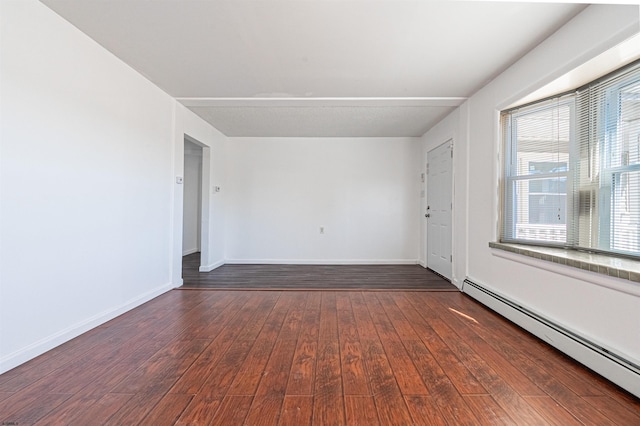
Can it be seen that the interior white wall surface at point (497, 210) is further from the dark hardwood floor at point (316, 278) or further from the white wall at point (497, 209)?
the dark hardwood floor at point (316, 278)

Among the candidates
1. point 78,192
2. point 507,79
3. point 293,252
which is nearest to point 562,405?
point 507,79

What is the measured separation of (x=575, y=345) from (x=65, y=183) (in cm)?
394

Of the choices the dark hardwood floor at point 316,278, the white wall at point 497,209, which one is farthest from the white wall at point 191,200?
the white wall at point 497,209

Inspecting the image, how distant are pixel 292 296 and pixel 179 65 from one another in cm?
278

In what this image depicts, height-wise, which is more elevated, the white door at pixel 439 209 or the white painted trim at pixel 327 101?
the white painted trim at pixel 327 101

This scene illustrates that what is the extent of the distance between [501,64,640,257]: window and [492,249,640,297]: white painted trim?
0.96ft

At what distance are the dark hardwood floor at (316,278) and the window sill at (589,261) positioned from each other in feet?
4.61

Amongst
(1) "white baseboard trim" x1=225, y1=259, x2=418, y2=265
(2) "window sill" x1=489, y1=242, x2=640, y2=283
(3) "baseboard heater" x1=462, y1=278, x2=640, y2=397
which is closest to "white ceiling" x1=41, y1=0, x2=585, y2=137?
(2) "window sill" x1=489, y1=242, x2=640, y2=283

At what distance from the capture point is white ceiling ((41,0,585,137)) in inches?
78.8

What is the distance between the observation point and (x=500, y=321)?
2662mm

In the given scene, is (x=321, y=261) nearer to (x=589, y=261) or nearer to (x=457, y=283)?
(x=457, y=283)

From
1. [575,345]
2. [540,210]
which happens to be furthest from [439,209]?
[575,345]

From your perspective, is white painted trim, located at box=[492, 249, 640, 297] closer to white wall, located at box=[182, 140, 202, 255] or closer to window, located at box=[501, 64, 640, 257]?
window, located at box=[501, 64, 640, 257]

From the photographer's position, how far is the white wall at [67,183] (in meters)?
1.81
